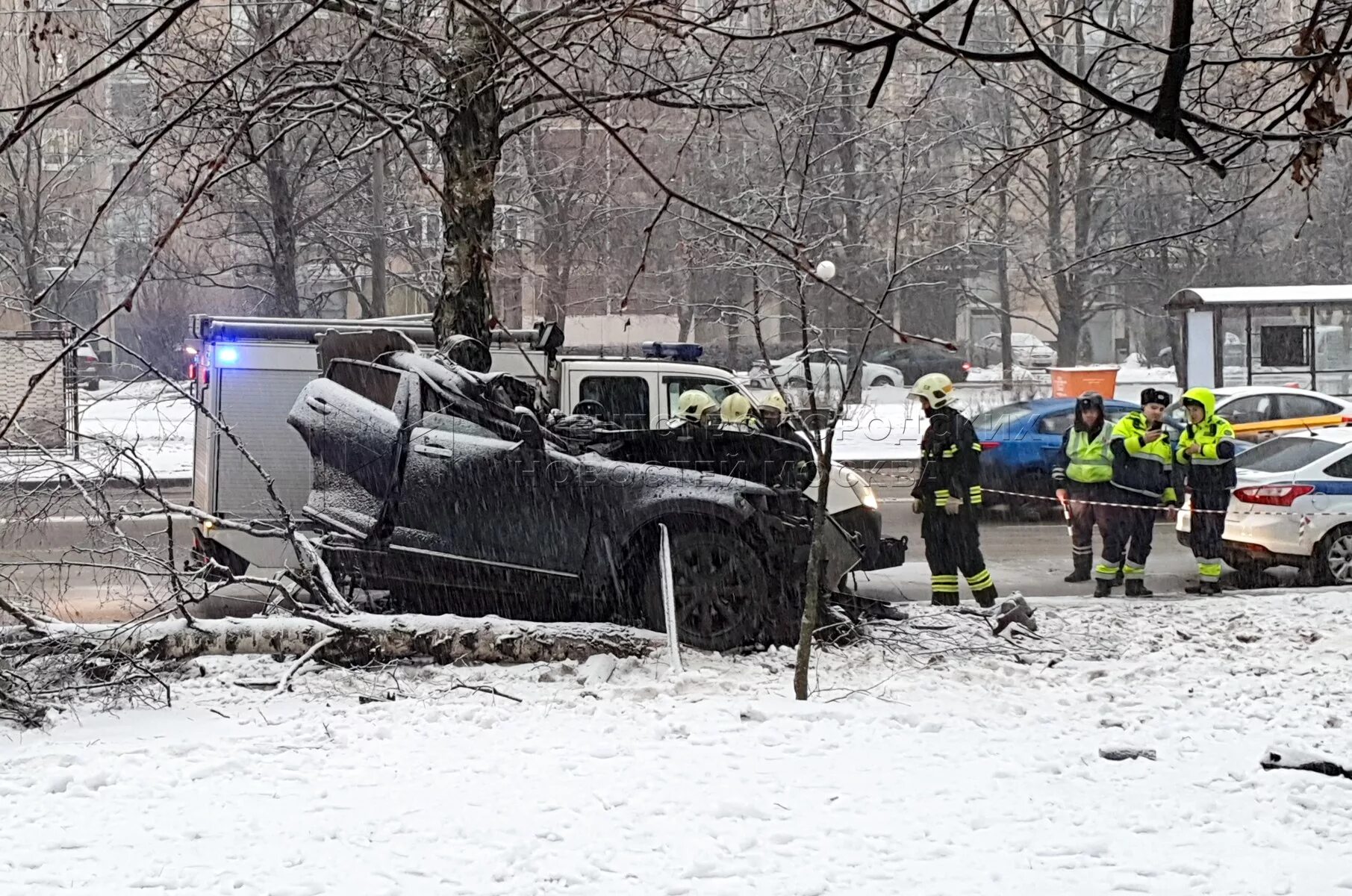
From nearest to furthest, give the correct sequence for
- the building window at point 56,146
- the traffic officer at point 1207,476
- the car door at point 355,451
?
1. the car door at point 355,451
2. the traffic officer at point 1207,476
3. the building window at point 56,146

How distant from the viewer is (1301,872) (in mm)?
4461

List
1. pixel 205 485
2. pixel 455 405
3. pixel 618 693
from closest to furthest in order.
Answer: pixel 618 693 < pixel 455 405 < pixel 205 485

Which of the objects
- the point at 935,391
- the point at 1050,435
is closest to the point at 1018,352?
the point at 1050,435

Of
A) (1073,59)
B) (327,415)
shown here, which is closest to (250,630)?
(327,415)

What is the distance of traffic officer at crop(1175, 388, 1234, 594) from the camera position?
11.3 metres

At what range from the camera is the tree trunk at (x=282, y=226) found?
19750 mm

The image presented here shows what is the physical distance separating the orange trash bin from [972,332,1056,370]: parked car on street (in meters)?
20.4

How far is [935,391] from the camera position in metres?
10.6

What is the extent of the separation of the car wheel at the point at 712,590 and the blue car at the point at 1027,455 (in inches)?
355

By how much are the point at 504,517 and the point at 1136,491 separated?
6.07 metres

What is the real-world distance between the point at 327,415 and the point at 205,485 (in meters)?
1.93

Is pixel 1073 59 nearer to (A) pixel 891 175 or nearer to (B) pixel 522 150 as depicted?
(A) pixel 891 175

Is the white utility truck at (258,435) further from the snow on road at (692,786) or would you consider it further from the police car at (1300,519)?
the police car at (1300,519)

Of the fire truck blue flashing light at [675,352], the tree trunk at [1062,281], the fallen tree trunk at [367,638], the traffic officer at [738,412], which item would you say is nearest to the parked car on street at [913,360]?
the tree trunk at [1062,281]
